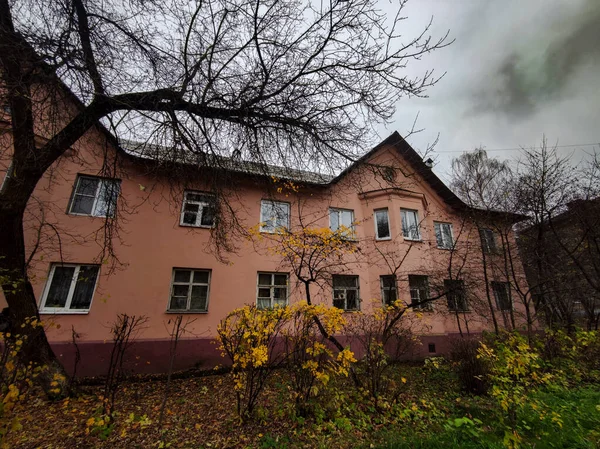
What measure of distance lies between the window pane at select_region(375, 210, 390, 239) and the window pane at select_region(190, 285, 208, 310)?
Answer: 809cm

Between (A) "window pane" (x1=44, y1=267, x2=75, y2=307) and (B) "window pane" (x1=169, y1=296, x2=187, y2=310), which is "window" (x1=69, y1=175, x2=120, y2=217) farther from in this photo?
(B) "window pane" (x1=169, y1=296, x2=187, y2=310)

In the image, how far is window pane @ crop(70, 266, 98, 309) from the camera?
7754 millimetres

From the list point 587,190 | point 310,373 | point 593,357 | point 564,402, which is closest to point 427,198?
point 587,190

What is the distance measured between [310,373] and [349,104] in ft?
17.1

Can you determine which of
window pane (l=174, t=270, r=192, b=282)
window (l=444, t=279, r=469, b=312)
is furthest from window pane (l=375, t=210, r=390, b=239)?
window pane (l=174, t=270, r=192, b=282)

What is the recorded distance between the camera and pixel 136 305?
8133mm

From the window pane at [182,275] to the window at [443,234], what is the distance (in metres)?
11.8

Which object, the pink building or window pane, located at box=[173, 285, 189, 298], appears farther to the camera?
window pane, located at box=[173, 285, 189, 298]

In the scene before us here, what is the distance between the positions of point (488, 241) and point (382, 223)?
5239 mm

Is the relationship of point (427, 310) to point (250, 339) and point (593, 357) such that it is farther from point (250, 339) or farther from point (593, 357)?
point (250, 339)

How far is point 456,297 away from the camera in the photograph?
9828mm

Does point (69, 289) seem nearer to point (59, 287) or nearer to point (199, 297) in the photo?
point (59, 287)

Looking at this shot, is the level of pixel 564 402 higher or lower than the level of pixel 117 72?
lower

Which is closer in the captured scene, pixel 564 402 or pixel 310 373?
pixel 310 373
